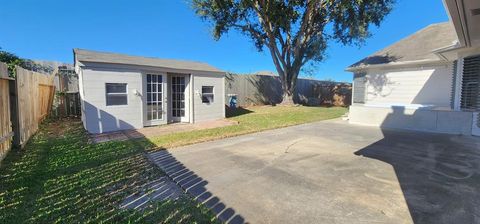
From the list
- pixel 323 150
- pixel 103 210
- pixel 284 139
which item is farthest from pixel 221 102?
pixel 103 210

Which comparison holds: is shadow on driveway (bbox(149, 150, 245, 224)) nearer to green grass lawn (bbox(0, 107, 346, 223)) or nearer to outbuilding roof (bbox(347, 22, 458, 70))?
Answer: green grass lawn (bbox(0, 107, 346, 223))

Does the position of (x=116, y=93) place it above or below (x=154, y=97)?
above

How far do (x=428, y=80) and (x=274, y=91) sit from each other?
9471 millimetres

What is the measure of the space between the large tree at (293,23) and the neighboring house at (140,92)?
547cm

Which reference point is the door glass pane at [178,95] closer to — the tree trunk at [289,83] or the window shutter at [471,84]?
the tree trunk at [289,83]

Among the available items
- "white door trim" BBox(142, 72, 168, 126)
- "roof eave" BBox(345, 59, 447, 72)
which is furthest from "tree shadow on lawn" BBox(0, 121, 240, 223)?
"roof eave" BBox(345, 59, 447, 72)

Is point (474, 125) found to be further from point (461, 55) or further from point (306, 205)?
point (306, 205)

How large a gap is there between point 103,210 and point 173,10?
16139mm

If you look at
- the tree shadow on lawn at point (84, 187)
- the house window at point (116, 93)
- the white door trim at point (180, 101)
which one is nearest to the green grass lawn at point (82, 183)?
the tree shadow on lawn at point (84, 187)

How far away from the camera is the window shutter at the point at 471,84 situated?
759 cm

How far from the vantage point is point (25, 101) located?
6.12 m

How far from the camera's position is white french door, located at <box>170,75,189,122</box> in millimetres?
10125

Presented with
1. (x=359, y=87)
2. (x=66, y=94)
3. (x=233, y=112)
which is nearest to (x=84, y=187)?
(x=66, y=94)

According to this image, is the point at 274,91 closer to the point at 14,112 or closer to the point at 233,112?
the point at 233,112
